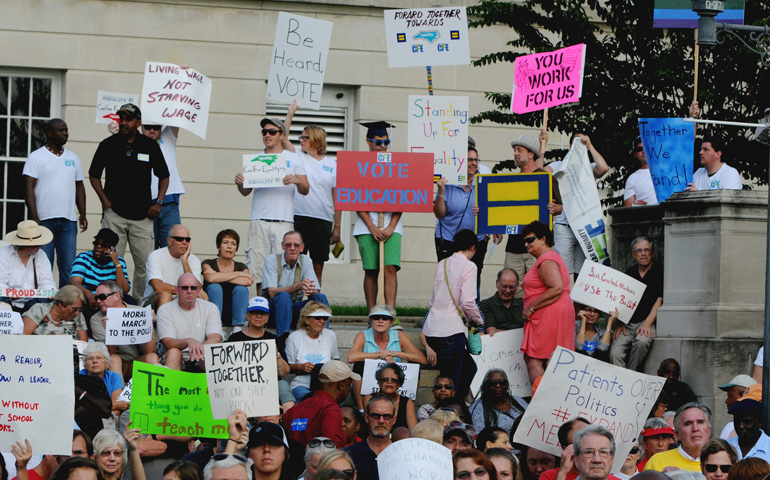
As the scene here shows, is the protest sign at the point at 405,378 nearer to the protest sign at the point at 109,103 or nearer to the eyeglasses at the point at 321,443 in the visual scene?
the eyeglasses at the point at 321,443

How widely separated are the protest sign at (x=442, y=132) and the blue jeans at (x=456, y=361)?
7.31 feet

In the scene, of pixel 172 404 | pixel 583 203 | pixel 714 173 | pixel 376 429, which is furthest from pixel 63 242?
pixel 714 173

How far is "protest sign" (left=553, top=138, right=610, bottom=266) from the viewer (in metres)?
14.8

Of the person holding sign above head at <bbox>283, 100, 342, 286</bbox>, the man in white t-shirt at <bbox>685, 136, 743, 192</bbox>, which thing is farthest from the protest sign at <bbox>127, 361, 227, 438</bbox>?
the man in white t-shirt at <bbox>685, 136, 743, 192</bbox>

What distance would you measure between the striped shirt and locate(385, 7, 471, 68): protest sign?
379 centimetres

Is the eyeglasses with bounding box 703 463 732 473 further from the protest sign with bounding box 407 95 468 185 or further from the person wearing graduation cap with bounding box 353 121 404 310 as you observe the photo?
the protest sign with bounding box 407 95 468 185

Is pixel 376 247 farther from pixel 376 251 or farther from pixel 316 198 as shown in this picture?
pixel 316 198

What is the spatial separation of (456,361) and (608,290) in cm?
156

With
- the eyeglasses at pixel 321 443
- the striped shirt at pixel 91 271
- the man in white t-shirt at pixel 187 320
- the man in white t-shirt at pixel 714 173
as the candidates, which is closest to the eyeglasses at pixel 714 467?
the eyeglasses at pixel 321 443

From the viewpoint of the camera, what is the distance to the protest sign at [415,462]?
852 centimetres

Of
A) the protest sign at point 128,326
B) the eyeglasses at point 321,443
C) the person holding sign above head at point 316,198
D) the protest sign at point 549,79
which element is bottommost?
the eyeglasses at point 321,443

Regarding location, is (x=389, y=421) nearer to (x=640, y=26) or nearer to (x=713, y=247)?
(x=713, y=247)

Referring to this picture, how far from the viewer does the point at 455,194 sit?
15.2 metres

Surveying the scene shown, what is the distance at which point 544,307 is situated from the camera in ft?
43.3
